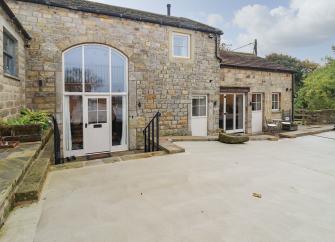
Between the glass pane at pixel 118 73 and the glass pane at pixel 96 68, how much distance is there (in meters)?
0.22

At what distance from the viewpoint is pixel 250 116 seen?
12172 mm

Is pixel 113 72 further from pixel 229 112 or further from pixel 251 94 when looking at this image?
pixel 251 94

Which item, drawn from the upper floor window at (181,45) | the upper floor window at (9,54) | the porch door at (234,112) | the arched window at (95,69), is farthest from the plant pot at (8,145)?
the porch door at (234,112)

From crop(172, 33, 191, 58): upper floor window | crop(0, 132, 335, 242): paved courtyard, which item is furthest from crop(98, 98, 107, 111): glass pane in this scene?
crop(0, 132, 335, 242): paved courtyard

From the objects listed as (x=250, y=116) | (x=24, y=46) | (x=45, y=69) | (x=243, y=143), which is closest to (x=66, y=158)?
(x=45, y=69)

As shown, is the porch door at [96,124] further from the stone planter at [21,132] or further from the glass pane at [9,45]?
the stone planter at [21,132]

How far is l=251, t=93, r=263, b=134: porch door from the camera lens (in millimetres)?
12406

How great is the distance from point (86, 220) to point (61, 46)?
22.0ft

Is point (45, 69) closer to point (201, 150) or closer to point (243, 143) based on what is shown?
point (201, 150)

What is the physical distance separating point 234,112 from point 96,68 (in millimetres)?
7426

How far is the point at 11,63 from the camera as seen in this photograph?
5785 mm

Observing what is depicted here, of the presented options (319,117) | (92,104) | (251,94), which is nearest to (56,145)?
(92,104)

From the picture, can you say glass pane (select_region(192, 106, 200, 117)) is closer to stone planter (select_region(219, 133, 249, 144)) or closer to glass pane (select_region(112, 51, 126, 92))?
stone planter (select_region(219, 133, 249, 144))

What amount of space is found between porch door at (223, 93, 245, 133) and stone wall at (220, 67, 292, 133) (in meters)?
0.31
